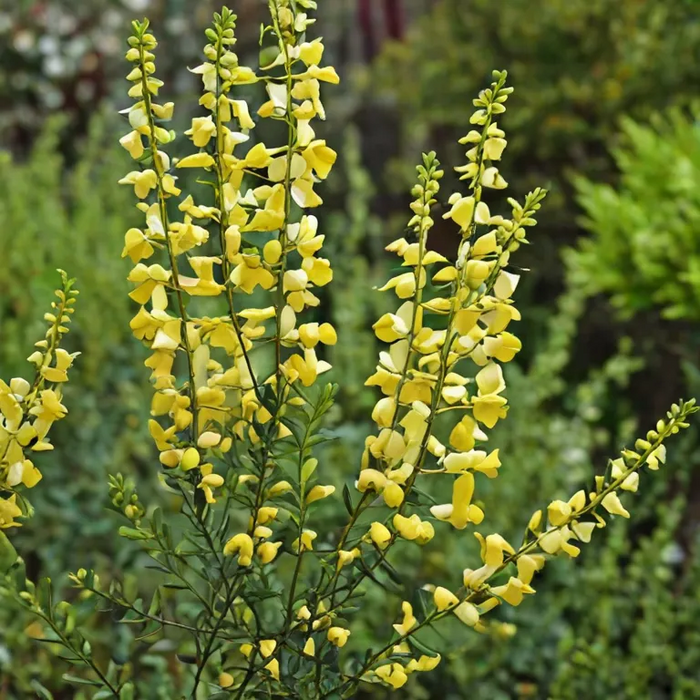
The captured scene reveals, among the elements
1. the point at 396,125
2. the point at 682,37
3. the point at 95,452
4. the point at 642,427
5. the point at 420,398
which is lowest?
the point at 420,398

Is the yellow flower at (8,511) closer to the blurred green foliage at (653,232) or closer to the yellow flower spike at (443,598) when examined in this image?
the yellow flower spike at (443,598)

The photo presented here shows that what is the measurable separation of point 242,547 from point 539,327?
8.71 feet

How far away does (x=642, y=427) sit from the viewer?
3.05 metres

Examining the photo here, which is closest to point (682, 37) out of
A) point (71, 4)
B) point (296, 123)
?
point (296, 123)

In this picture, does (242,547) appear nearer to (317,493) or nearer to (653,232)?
(317,493)

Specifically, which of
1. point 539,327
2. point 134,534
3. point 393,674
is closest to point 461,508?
point 393,674

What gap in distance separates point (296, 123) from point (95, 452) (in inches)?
63.1

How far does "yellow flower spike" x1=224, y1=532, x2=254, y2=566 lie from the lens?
95 cm

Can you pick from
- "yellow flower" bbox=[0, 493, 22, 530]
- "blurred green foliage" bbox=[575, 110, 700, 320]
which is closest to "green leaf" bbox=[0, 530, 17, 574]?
"yellow flower" bbox=[0, 493, 22, 530]

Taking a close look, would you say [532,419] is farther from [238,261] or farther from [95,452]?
[238,261]

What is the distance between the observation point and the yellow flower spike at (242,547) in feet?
3.10

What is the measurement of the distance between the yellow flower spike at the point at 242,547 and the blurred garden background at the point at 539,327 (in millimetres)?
285

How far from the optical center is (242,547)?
3.11ft

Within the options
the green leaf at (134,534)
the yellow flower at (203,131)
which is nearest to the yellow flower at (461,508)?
the green leaf at (134,534)
